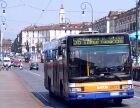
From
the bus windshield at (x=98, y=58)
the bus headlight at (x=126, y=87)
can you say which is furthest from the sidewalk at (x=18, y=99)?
the bus headlight at (x=126, y=87)

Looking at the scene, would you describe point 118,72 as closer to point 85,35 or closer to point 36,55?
point 85,35

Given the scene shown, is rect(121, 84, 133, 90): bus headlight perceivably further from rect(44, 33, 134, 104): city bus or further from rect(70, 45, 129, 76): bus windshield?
rect(70, 45, 129, 76): bus windshield

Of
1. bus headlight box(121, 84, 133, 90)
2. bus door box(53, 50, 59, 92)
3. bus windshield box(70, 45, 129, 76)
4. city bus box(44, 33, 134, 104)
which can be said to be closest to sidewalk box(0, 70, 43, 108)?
bus door box(53, 50, 59, 92)

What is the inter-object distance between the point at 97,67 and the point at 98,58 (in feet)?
1.23

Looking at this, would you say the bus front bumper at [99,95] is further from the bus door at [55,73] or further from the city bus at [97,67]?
the bus door at [55,73]

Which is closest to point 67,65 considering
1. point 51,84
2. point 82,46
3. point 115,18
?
point 82,46

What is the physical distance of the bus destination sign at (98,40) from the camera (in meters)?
19.6

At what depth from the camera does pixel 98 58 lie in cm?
1931

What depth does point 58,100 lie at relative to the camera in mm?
25391

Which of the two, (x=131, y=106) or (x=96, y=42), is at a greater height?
(x=96, y=42)

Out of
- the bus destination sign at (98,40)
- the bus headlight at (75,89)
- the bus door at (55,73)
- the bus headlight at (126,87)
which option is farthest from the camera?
the bus door at (55,73)

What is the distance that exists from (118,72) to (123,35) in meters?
1.47

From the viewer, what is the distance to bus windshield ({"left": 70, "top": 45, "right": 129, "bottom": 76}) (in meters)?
19.1

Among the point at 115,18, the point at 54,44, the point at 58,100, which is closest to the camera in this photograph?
the point at 54,44
